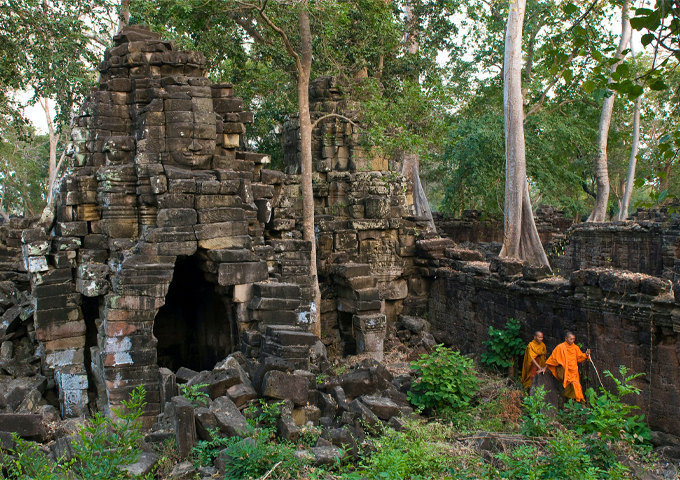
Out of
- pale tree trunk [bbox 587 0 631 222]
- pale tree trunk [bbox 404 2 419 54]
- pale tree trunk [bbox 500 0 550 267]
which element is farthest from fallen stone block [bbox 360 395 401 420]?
pale tree trunk [bbox 587 0 631 222]

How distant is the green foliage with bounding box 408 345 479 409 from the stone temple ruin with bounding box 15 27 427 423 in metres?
1.46

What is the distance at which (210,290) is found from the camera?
10031 millimetres

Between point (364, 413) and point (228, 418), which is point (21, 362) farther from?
point (364, 413)

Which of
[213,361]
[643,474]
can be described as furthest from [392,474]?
[213,361]

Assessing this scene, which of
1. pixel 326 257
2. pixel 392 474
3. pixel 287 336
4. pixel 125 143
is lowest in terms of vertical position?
pixel 392 474

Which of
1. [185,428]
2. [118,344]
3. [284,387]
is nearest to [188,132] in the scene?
[118,344]

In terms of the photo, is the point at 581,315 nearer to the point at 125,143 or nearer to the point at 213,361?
the point at 213,361

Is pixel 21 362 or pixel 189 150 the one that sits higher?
pixel 189 150

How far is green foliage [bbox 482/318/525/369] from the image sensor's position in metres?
9.25

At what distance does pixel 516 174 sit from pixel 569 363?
7.36 metres

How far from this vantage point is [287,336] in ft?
23.5

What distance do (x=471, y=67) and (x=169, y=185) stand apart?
15838 millimetres

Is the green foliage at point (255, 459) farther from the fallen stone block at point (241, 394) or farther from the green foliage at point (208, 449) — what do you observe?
the fallen stone block at point (241, 394)

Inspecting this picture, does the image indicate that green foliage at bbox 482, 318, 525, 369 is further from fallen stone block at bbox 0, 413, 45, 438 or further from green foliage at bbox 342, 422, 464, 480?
fallen stone block at bbox 0, 413, 45, 438
